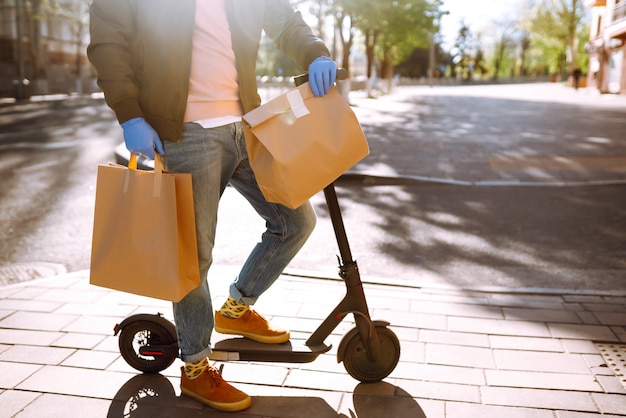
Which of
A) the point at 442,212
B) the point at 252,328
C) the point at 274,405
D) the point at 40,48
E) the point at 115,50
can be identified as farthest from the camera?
the point at 40,48

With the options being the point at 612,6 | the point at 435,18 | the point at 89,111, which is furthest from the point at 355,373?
the point at 612,6

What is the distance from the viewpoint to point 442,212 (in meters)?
6.77

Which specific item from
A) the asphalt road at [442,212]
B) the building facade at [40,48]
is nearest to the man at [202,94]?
the asphalt road at [442,212]

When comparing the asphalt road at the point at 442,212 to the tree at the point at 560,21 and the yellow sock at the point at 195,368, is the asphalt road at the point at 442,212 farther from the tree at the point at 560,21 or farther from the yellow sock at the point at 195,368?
the tree at the point at 560,21

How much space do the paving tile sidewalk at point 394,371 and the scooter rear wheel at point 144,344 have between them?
56 mm

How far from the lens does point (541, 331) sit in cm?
350

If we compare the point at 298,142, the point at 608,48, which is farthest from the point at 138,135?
the point at 608,48

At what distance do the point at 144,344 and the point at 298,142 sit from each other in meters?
1.38

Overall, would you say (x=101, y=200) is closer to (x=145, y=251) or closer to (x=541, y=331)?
(x=145, y=251)

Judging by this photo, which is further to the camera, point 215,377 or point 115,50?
point 215,377

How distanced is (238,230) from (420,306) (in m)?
2.69

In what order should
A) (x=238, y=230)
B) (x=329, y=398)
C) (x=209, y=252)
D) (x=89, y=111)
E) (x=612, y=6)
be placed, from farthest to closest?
1. (x=612, y=6)
2. (x=89, y=111)
3. (x=238, y=230)
4. (x=329, y=398)
5. (x=209, y=252)

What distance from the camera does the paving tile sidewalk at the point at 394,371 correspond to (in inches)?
108

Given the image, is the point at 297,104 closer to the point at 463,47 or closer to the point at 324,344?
the point at 324,344
